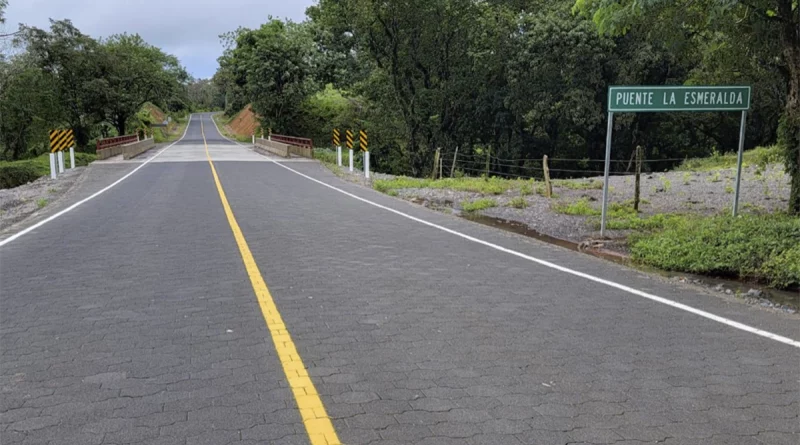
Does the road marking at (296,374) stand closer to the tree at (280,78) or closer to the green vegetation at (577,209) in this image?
the green vegetation at (577,209)

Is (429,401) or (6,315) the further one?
(6,315)

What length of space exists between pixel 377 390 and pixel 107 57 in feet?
167

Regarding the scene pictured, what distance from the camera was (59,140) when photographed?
23.0 m

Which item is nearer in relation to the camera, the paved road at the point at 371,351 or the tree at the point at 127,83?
the paved road at the point at 371,351

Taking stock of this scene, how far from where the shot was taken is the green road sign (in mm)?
10148

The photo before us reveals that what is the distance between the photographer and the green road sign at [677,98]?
33.3ft

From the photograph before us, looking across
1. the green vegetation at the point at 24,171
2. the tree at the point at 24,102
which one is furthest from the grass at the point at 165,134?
the green vegetation at the point at 24,171

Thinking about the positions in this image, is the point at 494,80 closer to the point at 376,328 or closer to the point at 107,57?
the point at 107,57

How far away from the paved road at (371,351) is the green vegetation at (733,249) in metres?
0.81

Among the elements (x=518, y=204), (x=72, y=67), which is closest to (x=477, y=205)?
(x=518, y=204)

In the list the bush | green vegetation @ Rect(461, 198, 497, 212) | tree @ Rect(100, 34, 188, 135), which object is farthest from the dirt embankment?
green vegetation @ Rect(461, 198, 497, 212)

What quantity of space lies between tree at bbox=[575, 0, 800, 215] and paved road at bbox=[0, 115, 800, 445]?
14.3 feet

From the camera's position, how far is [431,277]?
24.8ft

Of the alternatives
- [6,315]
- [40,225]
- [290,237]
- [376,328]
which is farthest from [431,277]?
[40,225]
